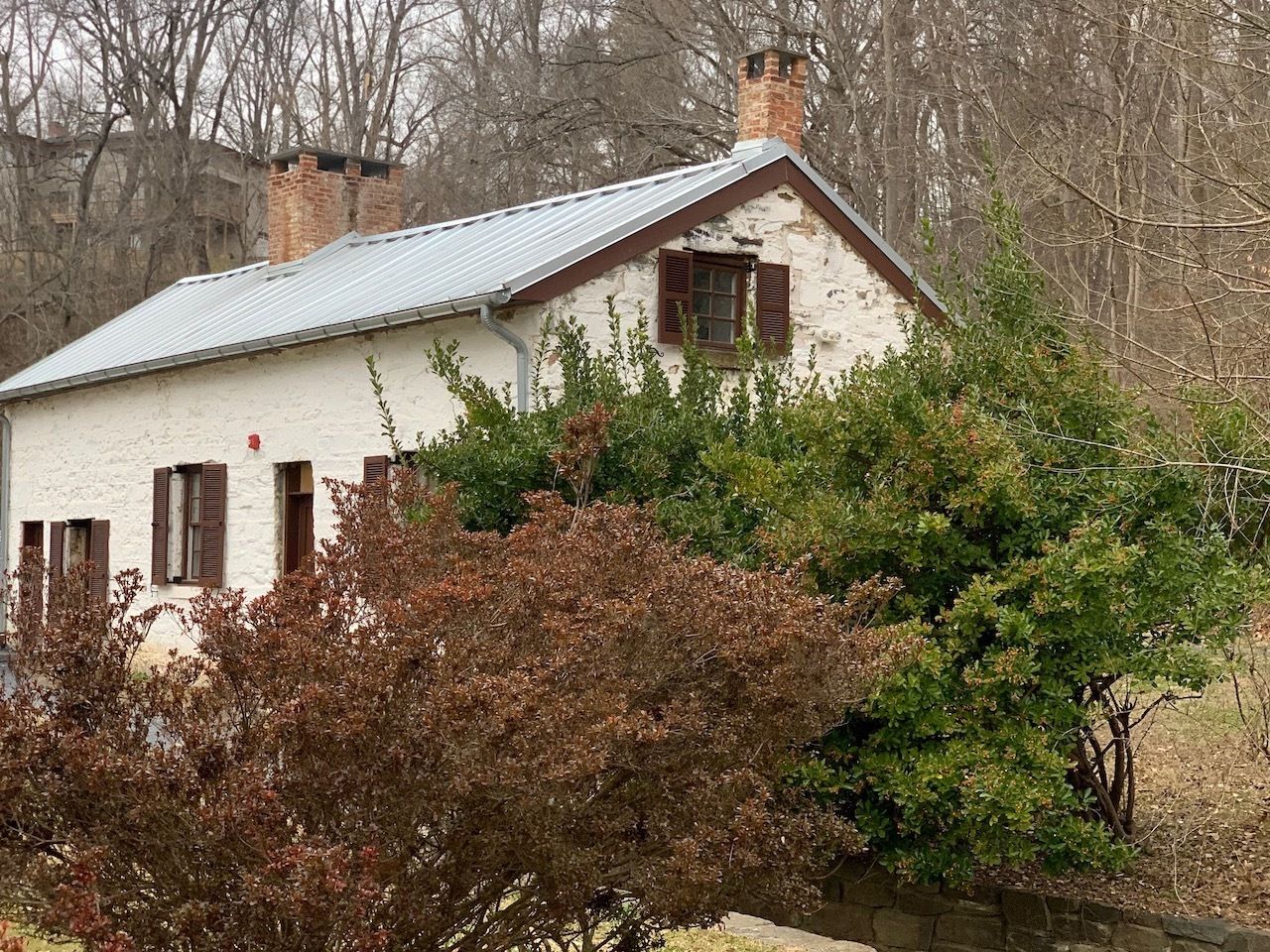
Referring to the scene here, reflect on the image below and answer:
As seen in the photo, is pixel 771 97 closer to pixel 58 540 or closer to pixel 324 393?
pixel 324 393

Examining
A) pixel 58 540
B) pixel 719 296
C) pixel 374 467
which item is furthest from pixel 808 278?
pixel 58 540

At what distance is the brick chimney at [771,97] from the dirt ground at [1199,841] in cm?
764

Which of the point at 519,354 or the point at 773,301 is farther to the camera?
the point at 773,301

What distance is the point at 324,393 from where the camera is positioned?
610 inches

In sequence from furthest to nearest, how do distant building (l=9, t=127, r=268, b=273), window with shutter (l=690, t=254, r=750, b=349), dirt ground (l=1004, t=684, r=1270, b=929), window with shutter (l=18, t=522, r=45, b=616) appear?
distant building (l=9, t=127, r=268, b=273)
window with shutter (l=690, t=254, r=750, b=349)
dirt ground (l=1004, t=684, r=1270, b=929)
window with shutter (l=18, t=522, r=45, b=616)

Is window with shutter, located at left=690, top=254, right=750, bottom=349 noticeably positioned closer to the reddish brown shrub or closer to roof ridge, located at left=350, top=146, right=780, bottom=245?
roof ridge, located at left=350, top=146, right=780, bottom=245

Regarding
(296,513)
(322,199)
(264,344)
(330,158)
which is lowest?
(296,513)

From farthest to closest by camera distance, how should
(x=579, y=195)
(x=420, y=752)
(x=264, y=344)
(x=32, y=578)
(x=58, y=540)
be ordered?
(x=58, y=540) → (x=579, y=195) → (x=264, y=344) → (x=32, y=578) → (x=420, y=752)

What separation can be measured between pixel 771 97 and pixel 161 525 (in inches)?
334

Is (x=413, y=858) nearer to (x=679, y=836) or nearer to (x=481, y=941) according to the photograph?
(x=481, y=941)

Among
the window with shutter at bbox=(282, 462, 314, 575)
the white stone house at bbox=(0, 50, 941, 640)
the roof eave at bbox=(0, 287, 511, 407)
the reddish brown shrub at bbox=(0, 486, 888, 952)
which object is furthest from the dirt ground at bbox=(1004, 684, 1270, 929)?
the window with shutter at bbox=(282, 462, 314, 575)

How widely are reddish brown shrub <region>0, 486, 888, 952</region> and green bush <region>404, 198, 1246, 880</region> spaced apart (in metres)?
1.42

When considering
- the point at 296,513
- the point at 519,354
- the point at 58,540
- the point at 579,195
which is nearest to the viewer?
the point at 519,354

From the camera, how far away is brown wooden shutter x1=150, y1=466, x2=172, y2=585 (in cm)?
1788
